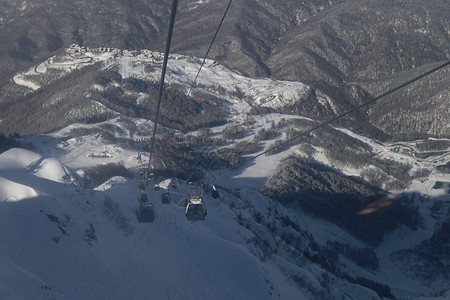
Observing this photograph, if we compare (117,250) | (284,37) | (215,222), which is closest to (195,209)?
(117,250)

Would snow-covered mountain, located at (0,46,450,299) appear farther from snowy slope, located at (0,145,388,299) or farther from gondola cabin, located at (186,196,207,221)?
gondola cabin, located at (186,196,207,221)

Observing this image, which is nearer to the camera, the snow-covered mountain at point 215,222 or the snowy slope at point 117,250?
the snowy slope at point 117,250

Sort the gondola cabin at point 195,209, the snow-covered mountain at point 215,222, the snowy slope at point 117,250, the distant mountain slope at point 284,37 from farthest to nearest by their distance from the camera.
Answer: the distant mountain slope at point 284,37 → the snow-covered mountain at point 215,222 → the gondola cabin at point 195,209 → the snowy slope at point 117,250

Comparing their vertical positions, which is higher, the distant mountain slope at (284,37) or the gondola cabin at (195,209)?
the gondola cabin at (195,209)

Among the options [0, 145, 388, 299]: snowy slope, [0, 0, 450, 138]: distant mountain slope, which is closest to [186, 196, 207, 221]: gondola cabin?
[0, 145, 388, 299]: snowy slope

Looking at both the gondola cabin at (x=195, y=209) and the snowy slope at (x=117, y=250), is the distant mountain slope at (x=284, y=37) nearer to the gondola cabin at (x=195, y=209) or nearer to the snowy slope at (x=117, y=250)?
the snowy slope at (x=117, y=250)

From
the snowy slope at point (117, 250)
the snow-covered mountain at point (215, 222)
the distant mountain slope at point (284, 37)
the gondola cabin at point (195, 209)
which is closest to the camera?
the snowy slope at point (117, 250)

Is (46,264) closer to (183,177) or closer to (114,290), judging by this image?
(114,290)

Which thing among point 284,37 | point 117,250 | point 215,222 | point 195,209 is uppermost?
point 195,209

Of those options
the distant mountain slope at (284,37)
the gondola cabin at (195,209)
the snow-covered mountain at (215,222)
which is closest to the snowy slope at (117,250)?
the snow-covered mountain at (215,222)

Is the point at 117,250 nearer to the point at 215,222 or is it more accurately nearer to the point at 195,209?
the point at 195,209

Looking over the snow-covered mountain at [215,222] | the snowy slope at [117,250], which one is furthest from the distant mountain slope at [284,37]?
the snowy slope at [117,250]

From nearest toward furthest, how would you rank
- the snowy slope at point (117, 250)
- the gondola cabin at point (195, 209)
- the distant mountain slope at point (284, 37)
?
the snowy slope at point (117, 250) < the gondola cabin at point (195, 209) < the distant mountain slope at point (284, 37)
